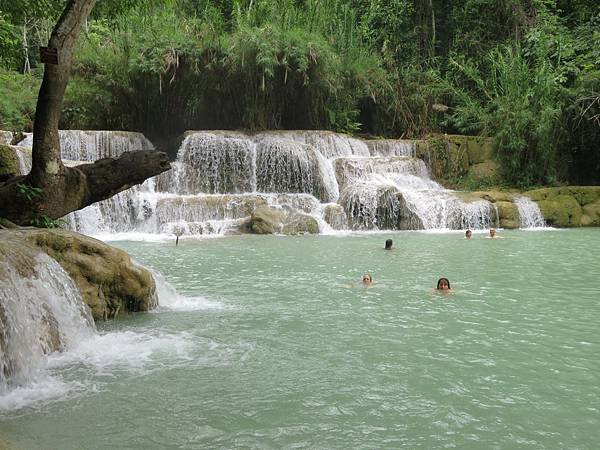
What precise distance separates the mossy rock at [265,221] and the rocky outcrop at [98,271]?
9.26 m

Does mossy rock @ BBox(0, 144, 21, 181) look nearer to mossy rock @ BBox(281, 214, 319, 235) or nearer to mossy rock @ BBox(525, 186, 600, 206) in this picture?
mossy rock @ BBox(281, 214, 319, 235)

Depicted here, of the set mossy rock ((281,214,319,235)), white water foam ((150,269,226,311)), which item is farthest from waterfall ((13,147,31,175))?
white water foam ((150,269,226,311))

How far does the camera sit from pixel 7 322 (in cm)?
451

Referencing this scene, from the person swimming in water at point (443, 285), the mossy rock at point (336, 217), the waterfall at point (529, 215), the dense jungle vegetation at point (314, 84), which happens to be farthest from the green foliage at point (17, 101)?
the waterfall at point (529, 215)

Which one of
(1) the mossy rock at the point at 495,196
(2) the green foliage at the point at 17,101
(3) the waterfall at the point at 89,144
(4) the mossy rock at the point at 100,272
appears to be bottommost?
(4) the mossy rock at the point at 100,272

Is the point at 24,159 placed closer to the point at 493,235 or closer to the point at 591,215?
the point at 493,235

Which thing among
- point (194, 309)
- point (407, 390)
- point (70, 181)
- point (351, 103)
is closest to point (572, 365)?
point (407, 390)

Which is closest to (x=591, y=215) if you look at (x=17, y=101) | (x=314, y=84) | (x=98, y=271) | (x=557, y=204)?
(x=557, y=204)

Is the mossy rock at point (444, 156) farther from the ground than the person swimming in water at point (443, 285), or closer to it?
farther from the ground

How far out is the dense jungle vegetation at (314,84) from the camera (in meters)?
21.2

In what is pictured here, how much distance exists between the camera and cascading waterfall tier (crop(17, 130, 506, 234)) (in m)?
16.6

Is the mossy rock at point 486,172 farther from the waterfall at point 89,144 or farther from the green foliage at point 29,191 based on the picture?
the green foliage at point 29,191

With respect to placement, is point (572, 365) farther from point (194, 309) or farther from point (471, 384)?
point (194, 309)

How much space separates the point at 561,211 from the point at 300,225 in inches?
339
